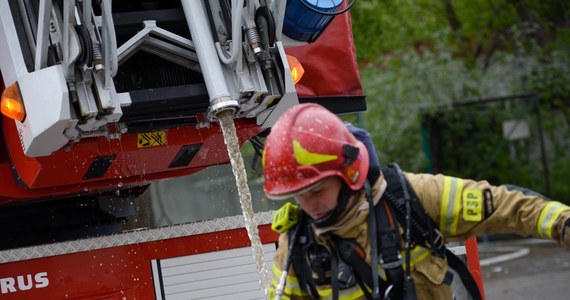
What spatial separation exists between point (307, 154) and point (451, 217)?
535mm

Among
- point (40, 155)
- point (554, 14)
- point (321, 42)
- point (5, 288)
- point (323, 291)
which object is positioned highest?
point (554, 14)

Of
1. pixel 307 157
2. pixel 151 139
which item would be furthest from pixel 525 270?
pixel 307 157

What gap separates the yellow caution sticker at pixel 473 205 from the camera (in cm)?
325

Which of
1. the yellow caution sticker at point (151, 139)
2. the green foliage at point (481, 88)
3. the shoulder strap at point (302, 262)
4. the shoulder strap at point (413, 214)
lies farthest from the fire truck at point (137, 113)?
the green foliage at point (481, 88)

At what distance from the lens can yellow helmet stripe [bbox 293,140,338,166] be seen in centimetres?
308

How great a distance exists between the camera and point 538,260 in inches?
533

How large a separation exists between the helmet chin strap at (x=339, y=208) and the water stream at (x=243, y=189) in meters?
1.62

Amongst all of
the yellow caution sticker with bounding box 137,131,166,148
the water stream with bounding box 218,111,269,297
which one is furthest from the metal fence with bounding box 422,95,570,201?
the water stream with bounding box 218,111,269,297

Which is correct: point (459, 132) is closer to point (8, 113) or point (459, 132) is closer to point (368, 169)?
point (8, 113)

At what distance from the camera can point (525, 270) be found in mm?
12750

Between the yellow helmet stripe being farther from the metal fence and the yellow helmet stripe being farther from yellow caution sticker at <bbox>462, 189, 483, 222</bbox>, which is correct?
the metal fence

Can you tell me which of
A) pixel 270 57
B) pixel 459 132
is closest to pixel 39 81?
pixel 270 57

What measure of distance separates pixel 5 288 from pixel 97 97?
3.99ft

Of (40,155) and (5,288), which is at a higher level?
(40,155)
